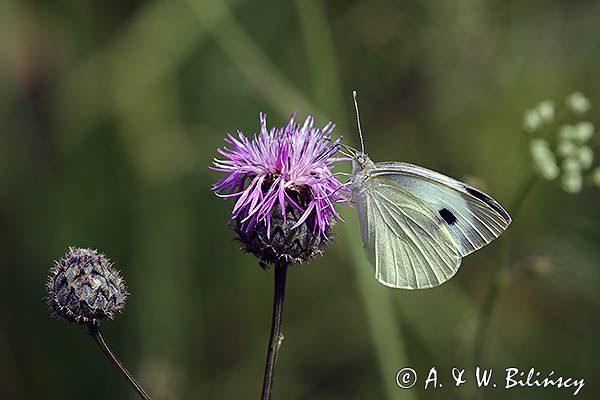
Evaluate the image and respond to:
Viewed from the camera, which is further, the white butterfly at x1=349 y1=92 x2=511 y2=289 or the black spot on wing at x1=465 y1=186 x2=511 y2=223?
the white butterfly at x1=349 y1=92 x2=511 y2=289

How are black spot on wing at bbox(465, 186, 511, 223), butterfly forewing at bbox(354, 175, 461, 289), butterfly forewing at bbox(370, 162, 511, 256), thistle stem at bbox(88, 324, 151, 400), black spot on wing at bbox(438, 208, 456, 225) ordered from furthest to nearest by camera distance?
1. black spot on wing at bbox(438, 208, 456, 225)
2. butterfly forewing at bbox(354, 175, 461, 289)
3. butterfly forewing at bbox(370, 162, 511, 256)
4. black spot on wing at bbox(465, 186, 511, 223)
5. thistle stem at bbox(88, 324, 151, 400)

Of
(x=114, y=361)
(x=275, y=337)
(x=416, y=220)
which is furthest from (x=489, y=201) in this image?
(x=114, y=361)

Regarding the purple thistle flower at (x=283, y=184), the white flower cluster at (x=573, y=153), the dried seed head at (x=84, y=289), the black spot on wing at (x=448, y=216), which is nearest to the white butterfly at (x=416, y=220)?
the black spot on wing at (x=448, y=216)

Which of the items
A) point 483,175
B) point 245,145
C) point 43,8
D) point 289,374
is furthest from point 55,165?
point 483,175

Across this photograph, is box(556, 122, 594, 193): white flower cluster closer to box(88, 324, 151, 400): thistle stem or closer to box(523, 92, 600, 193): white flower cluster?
box(523, 92, 600, 193): white flower cluster

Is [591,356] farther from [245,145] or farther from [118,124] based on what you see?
[118,124]

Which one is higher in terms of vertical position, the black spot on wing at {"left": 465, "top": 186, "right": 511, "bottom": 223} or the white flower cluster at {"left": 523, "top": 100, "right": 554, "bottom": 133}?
the white flower cluster at {"left": 523, "top": 100, "right": 554, "bottom": 133}

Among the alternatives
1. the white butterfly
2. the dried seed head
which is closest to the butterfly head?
the white butterfly
